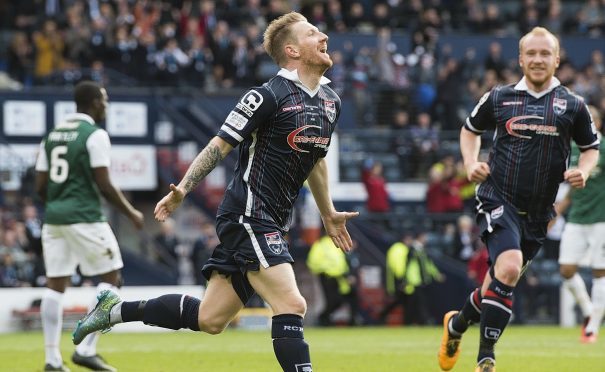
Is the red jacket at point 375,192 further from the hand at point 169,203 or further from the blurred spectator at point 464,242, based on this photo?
the hand at point 169,203

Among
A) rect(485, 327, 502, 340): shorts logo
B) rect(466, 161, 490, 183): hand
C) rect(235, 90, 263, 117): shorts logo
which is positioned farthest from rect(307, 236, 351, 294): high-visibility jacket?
rect(235, 90, 263, 117): shorts logo

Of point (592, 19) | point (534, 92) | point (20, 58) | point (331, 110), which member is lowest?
point (331, 110)

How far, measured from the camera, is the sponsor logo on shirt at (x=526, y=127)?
31.1 ft

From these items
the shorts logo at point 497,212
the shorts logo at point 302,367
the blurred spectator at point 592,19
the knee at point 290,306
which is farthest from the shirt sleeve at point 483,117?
the blurred spectator at point 592,19

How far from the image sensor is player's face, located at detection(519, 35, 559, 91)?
31.2ft

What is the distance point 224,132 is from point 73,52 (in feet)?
62.5

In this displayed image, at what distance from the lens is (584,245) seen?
590 inches

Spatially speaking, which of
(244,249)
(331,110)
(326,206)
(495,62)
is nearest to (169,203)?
(244,249)

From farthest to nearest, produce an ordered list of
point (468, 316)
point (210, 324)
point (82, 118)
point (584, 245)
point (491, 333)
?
point (584, 245), point (82, 118), point (468, 316), point (491, 333), point (210, 324)

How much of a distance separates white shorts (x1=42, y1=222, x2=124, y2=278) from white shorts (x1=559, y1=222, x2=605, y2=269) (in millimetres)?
6337

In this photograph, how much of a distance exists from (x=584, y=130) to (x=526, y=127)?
50 cm

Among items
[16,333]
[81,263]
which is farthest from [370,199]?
[81,263]

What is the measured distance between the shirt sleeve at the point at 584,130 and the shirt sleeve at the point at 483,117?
0.65m

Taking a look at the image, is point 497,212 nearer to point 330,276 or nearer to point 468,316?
point 468,316
